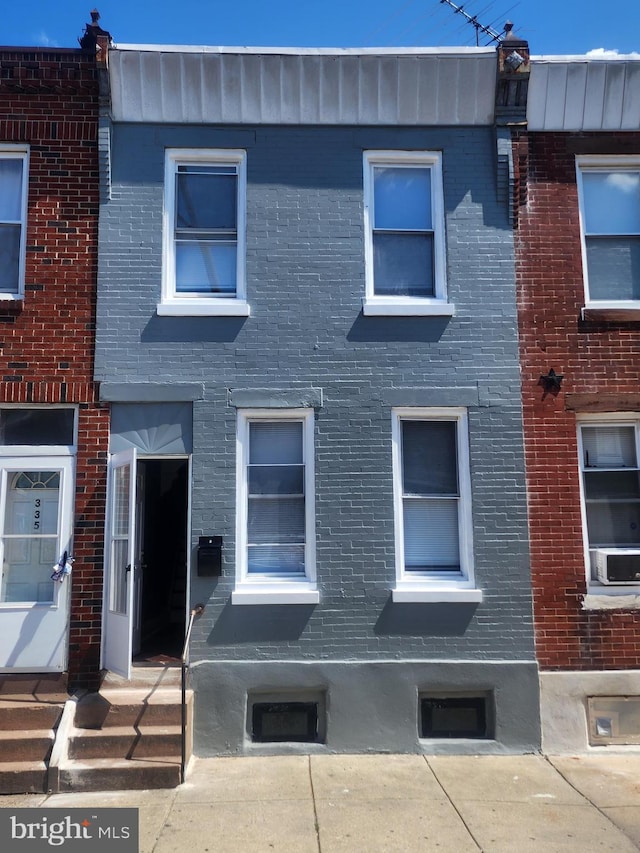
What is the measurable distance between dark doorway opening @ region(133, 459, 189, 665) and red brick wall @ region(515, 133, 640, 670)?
12.6 feet

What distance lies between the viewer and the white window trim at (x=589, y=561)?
6.91 m

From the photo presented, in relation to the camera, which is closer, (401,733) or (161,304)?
(401,733)

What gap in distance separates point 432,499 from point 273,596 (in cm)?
185

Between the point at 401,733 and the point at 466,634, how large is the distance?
110 cm

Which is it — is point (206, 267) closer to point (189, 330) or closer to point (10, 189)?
point (189, 330)

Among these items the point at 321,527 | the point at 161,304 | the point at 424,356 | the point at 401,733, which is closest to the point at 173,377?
the point at 161,304

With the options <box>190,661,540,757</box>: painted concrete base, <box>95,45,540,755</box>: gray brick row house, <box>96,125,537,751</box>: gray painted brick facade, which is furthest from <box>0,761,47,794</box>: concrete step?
<box>96,125,537,751</box>: gray painted brick facade

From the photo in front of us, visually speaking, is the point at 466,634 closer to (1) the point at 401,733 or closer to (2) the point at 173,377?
(1) the point at 401,733

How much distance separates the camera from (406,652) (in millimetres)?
6758

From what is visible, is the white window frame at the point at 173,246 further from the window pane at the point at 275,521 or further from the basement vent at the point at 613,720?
the basement vent at the point at 613,720

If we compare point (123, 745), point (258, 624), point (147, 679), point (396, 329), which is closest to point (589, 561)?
point (396, 329)

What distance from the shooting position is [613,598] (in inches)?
273

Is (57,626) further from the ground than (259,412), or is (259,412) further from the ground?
(259,412)

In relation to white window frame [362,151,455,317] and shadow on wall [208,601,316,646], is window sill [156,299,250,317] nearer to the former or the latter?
white window frame [362,151,455,317]
